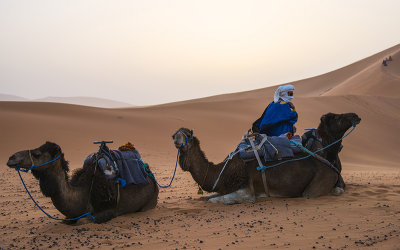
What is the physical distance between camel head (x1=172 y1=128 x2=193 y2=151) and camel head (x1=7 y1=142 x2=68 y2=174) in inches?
76.3

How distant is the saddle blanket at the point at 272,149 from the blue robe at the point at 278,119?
0.48m

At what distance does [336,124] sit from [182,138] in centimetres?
328

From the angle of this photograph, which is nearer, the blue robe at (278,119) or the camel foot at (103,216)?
the camel foot at (103,216)

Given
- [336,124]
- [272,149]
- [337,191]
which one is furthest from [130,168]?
[336,124]

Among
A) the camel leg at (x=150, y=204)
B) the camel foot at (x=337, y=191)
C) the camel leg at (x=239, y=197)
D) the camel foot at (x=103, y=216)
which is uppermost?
the camel foot at (x=103, y=216)

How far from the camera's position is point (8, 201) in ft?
28.7

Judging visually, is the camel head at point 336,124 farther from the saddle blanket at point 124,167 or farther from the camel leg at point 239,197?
the saddle blanket at point 124,167

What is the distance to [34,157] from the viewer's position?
549 cm

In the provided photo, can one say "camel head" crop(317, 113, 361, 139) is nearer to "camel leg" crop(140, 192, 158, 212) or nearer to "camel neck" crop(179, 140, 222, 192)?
"camel neck" crop(179, 140, 222, 192)

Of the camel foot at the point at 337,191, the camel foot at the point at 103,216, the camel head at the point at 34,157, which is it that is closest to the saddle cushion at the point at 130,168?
the camel foot at the point at 103,216

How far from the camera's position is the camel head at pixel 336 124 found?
7.82 m

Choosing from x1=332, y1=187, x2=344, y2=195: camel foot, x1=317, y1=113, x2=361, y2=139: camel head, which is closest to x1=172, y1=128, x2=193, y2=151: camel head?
x1=317, y1=113, x2=361, y2=139: camel head

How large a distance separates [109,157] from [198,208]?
185cm

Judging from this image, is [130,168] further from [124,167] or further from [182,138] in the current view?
[182,138]
